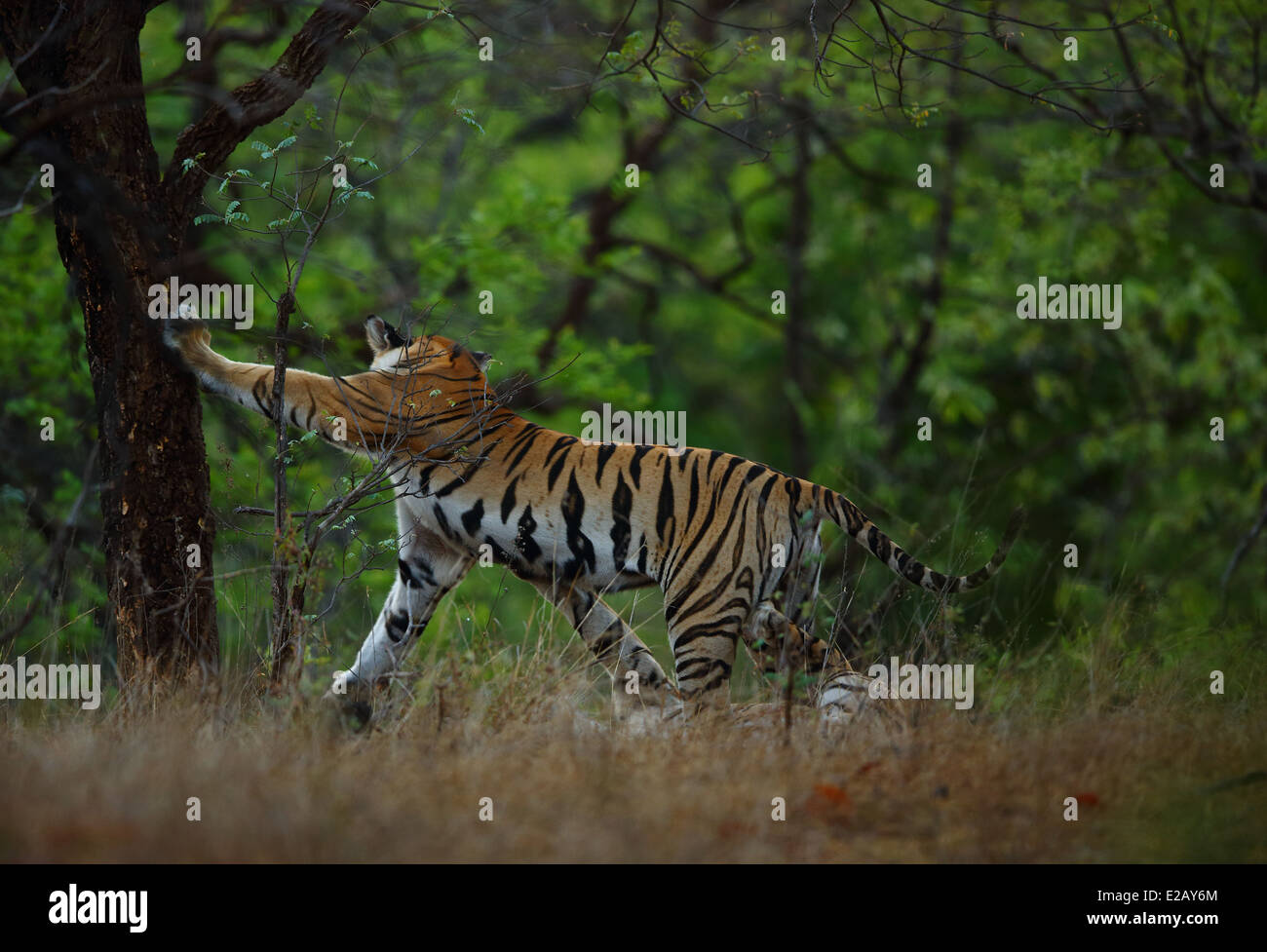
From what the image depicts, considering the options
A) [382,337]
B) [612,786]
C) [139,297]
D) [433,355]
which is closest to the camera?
[612,786]

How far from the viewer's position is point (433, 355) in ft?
22.7

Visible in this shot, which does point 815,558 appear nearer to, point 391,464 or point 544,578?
point 544,578

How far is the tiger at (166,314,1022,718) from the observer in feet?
21.5

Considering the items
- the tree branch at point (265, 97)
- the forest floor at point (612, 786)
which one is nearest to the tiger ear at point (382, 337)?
the tree branch at point (265, 97)

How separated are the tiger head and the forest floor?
208cm

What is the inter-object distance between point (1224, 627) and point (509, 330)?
24.1 ft

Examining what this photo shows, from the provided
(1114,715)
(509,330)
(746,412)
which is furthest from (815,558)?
(746,412)


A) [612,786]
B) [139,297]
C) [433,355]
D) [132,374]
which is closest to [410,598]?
[433,355]

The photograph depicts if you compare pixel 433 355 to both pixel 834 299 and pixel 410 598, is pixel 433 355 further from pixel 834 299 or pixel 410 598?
pixel 834 299

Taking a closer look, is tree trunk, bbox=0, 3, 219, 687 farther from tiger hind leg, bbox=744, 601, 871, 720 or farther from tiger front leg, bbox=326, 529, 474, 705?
tiger hind leg, bbox=744, 601, 871, 720

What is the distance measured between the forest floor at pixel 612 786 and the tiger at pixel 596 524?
717mm

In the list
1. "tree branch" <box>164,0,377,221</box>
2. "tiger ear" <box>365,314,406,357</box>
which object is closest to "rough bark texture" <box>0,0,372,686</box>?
"tree branch" <box>164,0,377,221</box>

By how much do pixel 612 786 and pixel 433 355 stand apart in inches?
122

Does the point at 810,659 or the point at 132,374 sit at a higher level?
the point at 132,374
